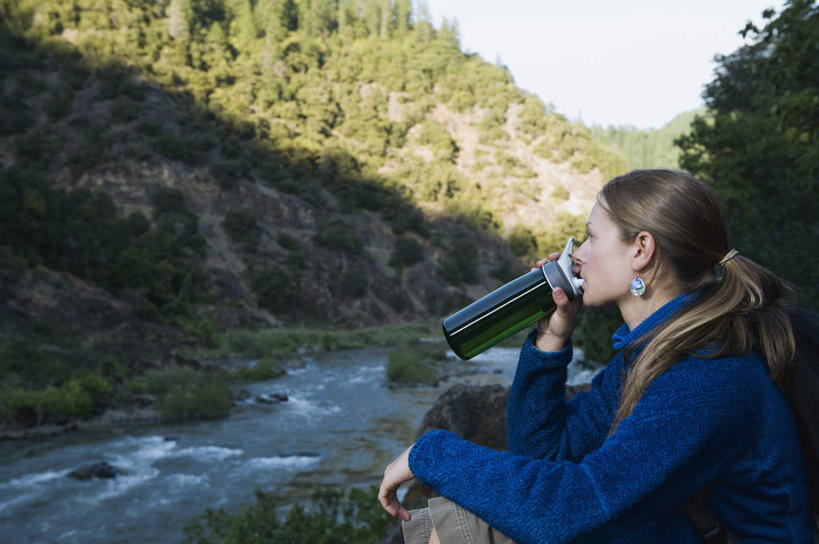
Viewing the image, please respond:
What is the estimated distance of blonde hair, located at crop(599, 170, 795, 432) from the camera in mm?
1288

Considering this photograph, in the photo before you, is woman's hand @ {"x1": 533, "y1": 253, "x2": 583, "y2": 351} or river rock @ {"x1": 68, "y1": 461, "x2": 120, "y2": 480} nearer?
woman's hand @ {"x1": 533, "y1": 253, "x2": 583, "y2": 351}

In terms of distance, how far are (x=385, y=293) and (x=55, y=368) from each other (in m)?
29.2

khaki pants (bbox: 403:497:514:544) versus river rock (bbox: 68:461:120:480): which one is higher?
khaki pants (bbox: 403:497:514:544)

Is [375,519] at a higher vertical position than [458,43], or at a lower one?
lower

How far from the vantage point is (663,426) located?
1.17m

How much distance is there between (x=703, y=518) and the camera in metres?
1.33

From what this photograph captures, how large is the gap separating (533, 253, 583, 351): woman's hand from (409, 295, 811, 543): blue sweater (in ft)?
1.53

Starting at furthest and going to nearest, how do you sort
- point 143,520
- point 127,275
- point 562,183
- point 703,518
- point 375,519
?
point 562,183
point 127,275
point 143,520
point 375,519
point 703,518

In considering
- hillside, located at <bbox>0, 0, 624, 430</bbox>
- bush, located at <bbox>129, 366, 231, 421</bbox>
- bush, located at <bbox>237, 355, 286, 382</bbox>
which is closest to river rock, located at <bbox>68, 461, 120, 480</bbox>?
bush, located at <bbox>129, 366, 231, 421</bbox>

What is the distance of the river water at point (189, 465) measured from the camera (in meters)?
7.98

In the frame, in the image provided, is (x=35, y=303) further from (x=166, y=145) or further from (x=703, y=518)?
(x=166, y=145)

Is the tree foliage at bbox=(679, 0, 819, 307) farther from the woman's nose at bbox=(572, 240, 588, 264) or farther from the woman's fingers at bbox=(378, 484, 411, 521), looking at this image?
the woman's fingers at bbox=(378, 484, 411, 521)

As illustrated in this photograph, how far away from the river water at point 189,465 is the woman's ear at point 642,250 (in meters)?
7.17

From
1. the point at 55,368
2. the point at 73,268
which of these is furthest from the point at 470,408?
the point at 73,268
